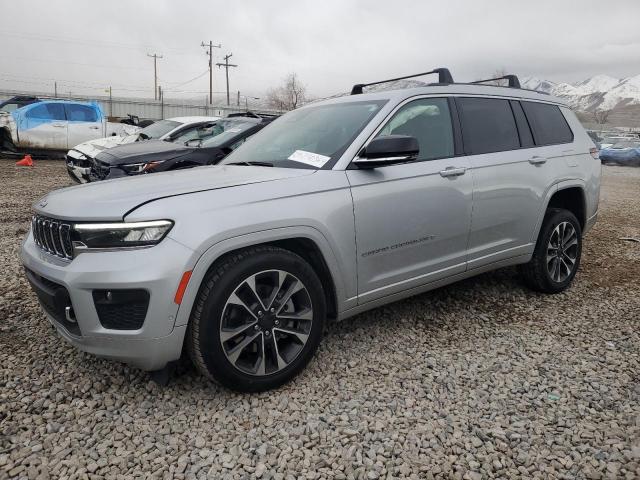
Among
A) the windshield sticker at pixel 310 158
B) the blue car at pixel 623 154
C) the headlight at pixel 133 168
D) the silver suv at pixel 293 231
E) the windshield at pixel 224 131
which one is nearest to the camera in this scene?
the silver suv at pixel 293 231

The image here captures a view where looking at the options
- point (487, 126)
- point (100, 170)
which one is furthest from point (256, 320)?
point (100, 170)

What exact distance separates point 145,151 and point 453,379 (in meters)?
5.51

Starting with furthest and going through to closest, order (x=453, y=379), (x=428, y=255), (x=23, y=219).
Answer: (x=23, y=219) < (x=428, y=255) < (x=453, y=379)

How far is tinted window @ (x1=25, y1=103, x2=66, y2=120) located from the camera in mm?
12828

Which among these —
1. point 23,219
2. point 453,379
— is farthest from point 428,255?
point 23,219

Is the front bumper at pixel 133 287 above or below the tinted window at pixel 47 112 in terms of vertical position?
below

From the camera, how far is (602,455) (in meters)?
2.27

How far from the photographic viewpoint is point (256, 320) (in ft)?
8.50

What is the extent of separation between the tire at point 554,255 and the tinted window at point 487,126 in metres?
0.80

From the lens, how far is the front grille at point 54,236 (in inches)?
96.8

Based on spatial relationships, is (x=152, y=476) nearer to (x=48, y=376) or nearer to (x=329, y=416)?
(x=329, y=416)

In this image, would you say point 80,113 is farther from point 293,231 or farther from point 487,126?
point 293,231

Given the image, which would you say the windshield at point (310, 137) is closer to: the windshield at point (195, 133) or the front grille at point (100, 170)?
the front grille at point (100, 170)

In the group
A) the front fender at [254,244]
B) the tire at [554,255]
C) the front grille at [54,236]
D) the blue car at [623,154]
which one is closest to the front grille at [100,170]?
the front grille at [54,236]
